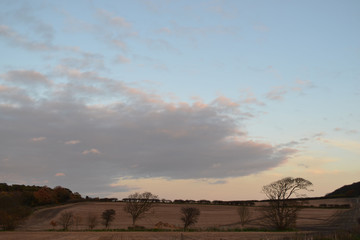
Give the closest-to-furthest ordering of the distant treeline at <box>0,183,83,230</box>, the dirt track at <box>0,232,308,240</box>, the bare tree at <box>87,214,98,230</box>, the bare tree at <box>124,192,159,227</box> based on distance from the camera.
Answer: the dirt track at <box>0,232,308,240</box>, the distant treeline at <box>0,183,83,230</box>, the bare tree at <box>87,214,98,230</box>, the bare tree at <box>124,192,159,227</box>

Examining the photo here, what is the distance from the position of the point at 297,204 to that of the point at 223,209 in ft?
202

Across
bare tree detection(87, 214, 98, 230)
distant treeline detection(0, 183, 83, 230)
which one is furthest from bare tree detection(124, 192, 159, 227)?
distant treeline detection(0, 183, 83, 230)

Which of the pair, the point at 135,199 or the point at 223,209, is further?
the point at 223,209

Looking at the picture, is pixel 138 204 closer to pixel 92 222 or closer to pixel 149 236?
pixel 92 222

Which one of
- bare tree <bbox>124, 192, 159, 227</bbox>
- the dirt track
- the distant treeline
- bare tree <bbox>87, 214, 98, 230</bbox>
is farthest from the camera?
bare tree <bbox>124, 192, 159, 227</bbox>

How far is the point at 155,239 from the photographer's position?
44.6m

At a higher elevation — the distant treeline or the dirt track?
the distant treeline

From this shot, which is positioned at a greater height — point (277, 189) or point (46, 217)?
point (277, 189)

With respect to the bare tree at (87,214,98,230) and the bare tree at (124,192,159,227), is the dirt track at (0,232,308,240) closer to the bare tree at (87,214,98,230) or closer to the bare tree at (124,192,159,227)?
the bare tree at (87,214,98,230)

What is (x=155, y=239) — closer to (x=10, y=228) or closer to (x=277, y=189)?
(x=277, y=189)

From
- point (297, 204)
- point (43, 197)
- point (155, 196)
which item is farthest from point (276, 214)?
point (43, 197)

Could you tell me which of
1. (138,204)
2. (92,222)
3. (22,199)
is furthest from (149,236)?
(22,199)

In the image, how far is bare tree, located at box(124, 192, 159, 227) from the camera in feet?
267

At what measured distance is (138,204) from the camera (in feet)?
274
